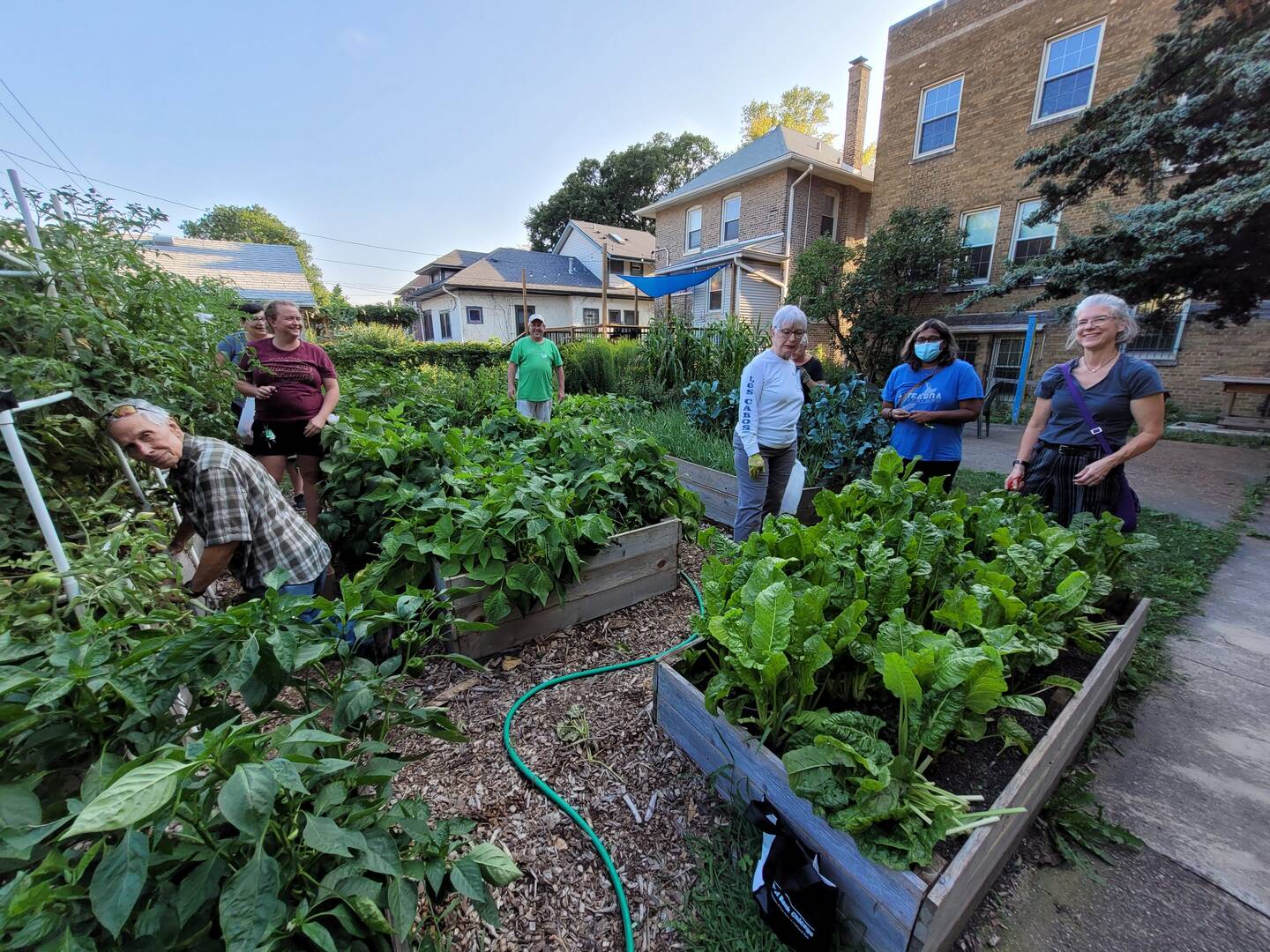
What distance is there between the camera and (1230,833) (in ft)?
5.50

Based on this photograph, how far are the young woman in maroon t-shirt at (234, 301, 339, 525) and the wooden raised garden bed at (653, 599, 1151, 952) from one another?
3.08 meters

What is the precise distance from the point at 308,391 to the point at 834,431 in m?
4.05

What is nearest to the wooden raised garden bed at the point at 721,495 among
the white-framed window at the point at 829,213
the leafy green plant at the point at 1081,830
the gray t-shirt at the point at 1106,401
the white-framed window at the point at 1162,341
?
the gray t-shirt at the point at 1106,401

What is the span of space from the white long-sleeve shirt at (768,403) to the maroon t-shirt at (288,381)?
117 inches

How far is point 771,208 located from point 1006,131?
580 centimetres

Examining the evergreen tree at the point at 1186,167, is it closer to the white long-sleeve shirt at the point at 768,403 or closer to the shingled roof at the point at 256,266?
the white long-sleeve shirt at the point at 768,403

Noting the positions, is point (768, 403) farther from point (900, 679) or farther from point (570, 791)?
point (570, 791)

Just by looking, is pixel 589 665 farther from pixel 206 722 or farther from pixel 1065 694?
pixel 1065 694

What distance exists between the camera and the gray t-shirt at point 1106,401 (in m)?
2.30

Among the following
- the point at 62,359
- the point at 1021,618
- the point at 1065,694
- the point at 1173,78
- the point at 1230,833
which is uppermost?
the point at 1173,78

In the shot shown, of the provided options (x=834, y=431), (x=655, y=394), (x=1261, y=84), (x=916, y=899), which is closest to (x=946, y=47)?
(x=1261, y=84)

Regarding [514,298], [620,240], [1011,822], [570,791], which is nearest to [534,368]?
[570,791]

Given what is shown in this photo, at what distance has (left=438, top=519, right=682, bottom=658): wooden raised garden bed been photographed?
7.73 feet

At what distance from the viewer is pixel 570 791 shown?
5.85ft
